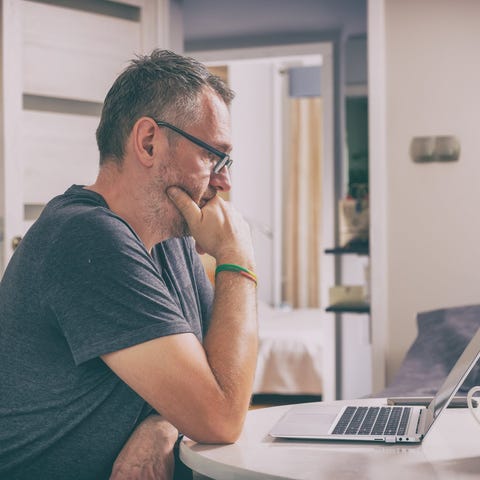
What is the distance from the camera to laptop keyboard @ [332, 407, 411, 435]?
124 centimetres

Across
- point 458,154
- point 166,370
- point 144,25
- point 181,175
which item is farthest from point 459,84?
point 166,370

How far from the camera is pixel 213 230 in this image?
4.88ft

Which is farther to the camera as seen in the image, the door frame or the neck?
the door frame

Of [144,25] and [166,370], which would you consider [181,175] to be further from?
[144,25]

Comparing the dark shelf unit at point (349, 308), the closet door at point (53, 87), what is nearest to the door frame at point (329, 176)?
the dark shelf unit at point (349, 308)

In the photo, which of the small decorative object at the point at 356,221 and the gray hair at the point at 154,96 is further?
the small decorative object at the point at 356,221

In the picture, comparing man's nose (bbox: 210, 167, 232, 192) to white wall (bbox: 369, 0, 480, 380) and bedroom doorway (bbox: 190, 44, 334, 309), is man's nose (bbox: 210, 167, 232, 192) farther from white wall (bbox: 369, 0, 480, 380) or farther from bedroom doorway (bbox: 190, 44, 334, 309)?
bedroom doorway (bbox: 190, 44, 334, 309)

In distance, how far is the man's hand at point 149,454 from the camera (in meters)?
1.26

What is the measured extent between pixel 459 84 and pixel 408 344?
3.51 feet

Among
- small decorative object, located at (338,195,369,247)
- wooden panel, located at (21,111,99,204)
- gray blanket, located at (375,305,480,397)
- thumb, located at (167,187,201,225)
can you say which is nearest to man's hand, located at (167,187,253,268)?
thumb, located at (167,187,201,225)

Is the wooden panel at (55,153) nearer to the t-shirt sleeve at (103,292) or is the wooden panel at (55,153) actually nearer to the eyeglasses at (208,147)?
the eyeglasses at (208,147)

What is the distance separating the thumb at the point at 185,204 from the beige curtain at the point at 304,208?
583 centimetres

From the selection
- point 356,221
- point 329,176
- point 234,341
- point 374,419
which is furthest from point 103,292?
point 329,176

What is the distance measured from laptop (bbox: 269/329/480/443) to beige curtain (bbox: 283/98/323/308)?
584 cm
